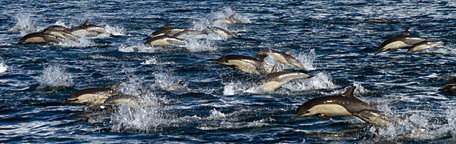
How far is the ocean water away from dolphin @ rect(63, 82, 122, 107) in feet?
0.98

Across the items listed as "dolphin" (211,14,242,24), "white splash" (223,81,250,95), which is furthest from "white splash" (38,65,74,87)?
"dolphin" (211,14,242,24)

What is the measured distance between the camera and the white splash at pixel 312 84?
65.7ft

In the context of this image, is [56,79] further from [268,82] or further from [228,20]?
[228,20]

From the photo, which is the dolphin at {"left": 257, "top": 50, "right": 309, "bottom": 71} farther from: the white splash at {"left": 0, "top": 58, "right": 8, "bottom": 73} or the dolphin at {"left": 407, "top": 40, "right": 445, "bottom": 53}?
the white splash at {"left": 0, "top": 58, "right": 8, "bottom": 73}

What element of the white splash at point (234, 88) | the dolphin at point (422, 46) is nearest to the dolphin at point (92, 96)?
the white splash at point (234, 88)

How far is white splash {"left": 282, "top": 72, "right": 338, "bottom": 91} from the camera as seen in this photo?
20031 mm

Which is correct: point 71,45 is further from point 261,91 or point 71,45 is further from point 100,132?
point 100,132

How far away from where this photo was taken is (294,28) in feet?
117

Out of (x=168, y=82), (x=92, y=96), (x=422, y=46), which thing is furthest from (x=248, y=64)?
(x=422, y=46)

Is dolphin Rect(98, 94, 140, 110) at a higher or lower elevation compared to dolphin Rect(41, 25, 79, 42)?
lower

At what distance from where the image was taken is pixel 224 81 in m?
21.3

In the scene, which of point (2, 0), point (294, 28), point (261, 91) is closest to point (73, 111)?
point (261, 91)

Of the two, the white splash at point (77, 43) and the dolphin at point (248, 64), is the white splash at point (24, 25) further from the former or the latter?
the dolphin at point (248, 64)

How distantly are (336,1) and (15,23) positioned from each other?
20.2 metres
